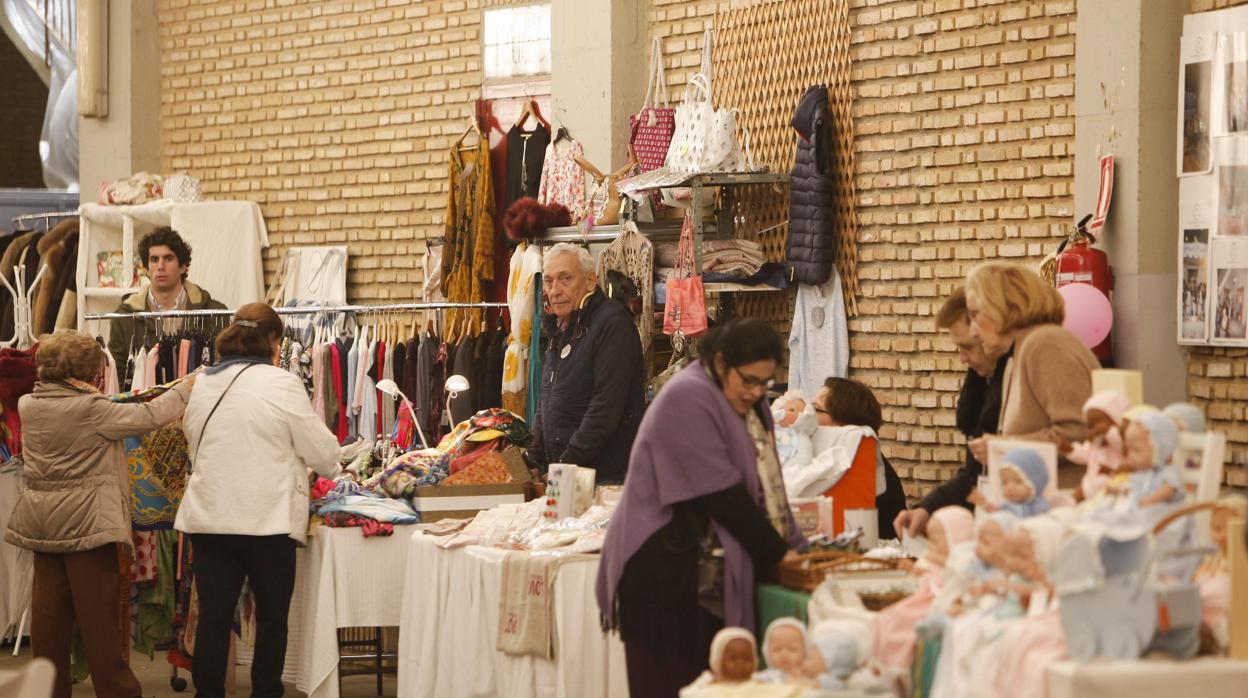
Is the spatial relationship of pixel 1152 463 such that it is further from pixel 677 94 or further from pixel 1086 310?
pixel 677 94

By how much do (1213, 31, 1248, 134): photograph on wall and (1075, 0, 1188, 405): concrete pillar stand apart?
0.23 metres

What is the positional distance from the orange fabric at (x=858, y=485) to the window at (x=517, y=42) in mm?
5033

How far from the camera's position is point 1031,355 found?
4.51 meters

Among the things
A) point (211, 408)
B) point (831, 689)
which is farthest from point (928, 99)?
point (831, 689)

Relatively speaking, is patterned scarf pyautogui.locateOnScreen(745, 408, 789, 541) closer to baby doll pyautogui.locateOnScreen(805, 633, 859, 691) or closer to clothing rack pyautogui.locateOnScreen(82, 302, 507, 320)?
baby doll pyautogui.locateOnScreen(805, 633, 859, 691)

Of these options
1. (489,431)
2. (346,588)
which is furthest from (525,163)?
(346,588)

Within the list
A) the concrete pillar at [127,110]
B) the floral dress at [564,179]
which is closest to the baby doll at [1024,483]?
the floral dress at [564,179]

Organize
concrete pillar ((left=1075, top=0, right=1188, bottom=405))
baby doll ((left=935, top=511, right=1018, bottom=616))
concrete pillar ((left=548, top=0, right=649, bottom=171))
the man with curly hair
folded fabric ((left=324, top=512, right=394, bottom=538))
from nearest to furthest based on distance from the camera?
baby doll ((left=935, top=511, right=1018, bottom=616)) → folded fabric ((left=324, top=512, right=394, bottom=538)) → concrete pillar ((left=1075, top=0, right=1188, bottom=405)) → the man with curly hair → concrete pillar ((left=548, top=0, right=649, bottom=171))

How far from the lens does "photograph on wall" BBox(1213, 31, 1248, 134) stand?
6.67 meters

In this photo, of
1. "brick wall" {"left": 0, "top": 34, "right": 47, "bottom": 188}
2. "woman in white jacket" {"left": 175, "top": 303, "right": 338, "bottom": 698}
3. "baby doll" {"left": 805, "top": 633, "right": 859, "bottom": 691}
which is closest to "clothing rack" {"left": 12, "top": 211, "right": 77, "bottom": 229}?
"brick wall" {"left": 0, "top": 34, "right": 47, "bottom": 188}

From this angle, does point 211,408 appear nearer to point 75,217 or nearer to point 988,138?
point 988,138

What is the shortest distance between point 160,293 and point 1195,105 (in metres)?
5.22

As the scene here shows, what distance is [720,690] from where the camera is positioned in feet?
12.9

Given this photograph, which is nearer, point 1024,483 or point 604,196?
point 1024,483
